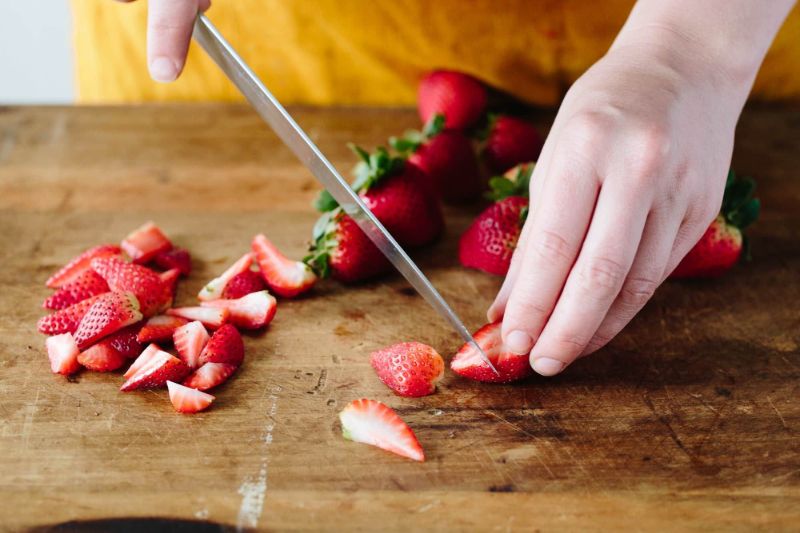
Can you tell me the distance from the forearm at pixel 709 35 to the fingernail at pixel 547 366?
0.38 meters

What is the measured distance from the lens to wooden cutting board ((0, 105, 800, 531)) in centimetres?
92

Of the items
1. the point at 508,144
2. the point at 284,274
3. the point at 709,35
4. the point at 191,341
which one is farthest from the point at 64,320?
Result: the point at 709,35

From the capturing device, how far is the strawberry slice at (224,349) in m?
1.11

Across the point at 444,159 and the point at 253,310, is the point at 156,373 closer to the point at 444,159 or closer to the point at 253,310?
the point at 253,310

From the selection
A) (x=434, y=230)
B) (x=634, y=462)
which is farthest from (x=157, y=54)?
Answer: (x=634, y=462)

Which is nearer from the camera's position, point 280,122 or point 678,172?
point 678,172

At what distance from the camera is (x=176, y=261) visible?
1.32 m

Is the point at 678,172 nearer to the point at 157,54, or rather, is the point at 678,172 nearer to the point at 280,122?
the point at 280,122

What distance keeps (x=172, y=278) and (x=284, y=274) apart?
171 mm

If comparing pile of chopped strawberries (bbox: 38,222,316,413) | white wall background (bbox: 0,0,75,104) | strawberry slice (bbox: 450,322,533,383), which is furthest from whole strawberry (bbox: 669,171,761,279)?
white wall background (bbox: 0,0,75,104)

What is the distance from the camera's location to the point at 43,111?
5.77 feet

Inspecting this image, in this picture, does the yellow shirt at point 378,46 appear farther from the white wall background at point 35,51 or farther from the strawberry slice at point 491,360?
the white wall background at point 35,51

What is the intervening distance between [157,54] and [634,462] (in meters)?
0.73

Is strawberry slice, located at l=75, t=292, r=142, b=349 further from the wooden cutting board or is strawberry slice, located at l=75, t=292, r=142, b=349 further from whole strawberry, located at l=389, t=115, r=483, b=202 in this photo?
whole strawberry, located at l=389, t=115, r=483, b=202
